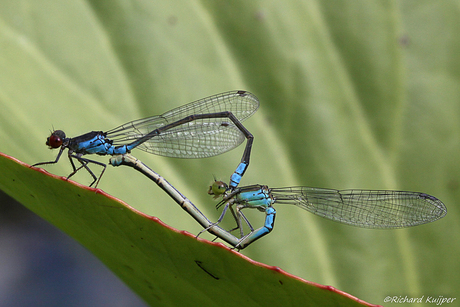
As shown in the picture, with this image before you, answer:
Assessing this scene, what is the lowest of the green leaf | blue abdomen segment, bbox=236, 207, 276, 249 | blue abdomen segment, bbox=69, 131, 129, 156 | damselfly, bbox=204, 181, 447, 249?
the green leaf

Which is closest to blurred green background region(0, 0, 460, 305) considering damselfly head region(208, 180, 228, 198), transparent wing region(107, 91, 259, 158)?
transparent wing region(107, 91, 259, 158)

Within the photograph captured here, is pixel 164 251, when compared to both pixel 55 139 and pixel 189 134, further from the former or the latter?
pixel 189 134

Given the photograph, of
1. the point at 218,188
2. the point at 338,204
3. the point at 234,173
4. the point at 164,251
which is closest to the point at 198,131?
the point at 234,173

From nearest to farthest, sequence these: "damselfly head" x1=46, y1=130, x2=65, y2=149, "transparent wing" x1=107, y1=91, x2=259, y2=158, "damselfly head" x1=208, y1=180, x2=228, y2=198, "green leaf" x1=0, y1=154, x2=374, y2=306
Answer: "green leaf" x1=0, y1=154, x2=374, y2=306, "damselfly head" x1=46, y1=130, x2=65, y2=149, "damselfly head" x1=208, y1=180, x2=228, y2=198, "transparent wing" x1=107, y1=91, x2=259, y2=158

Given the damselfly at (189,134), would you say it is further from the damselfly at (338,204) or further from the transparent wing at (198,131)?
the damselfly at (338,204)

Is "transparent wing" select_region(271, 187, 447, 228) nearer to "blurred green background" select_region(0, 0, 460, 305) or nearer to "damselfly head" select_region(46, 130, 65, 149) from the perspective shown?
"blurred green background" select_region(0, 0, 460, 305)

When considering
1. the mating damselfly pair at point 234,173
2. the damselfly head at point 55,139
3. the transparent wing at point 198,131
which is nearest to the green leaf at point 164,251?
the damselfly head at point 55,139

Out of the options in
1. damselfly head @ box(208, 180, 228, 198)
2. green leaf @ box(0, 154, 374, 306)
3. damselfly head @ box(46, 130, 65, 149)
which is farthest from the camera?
damselfly head @ box(208, 180, 228, 198)

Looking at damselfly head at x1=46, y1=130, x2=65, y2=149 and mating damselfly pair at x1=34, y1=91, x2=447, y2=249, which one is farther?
mating damselfly pair at x1=34, y1=91, x2=447, y2=249

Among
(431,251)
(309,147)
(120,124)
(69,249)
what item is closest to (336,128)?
(309,147)
